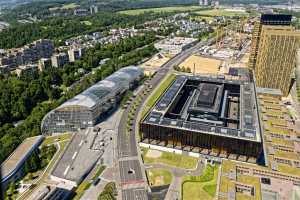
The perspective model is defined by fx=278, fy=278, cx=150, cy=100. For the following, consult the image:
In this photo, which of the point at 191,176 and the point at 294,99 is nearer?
the point at 191,176

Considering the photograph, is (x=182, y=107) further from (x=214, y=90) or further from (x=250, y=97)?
(x=250, y=97)

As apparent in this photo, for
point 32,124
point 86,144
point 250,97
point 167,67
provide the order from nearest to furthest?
point 86,144 < point 32,124 < point 250,97 < point 167,67

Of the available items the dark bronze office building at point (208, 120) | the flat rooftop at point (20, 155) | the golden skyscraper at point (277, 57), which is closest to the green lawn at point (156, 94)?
the dark bronze office building at point (208, 120)

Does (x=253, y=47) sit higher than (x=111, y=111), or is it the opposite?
(x=253, y=47)

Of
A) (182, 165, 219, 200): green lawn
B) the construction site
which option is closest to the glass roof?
the construction site

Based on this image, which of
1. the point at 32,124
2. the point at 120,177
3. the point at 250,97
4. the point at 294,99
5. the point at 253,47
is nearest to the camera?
the point at 120,177

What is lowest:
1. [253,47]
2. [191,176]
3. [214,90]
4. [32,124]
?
[191,176]

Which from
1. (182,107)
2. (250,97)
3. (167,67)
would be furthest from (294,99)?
(167,67)
